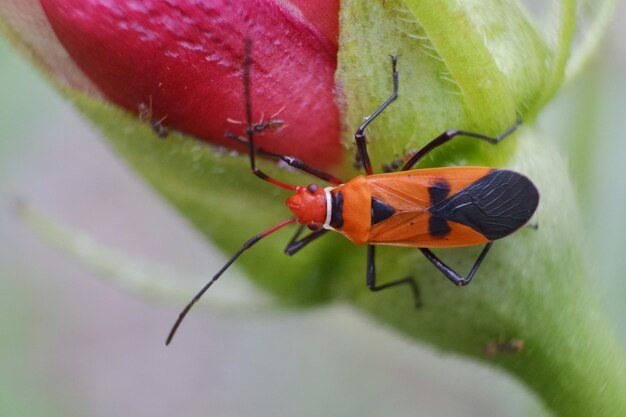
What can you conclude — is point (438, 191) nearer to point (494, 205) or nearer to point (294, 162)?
point (494, 205)

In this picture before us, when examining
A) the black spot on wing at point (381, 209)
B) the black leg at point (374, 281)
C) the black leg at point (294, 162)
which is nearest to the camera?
the black leg at point (294, 162)

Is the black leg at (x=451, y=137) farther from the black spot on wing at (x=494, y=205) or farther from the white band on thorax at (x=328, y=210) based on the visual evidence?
the white band on thorax at (x=328, y=210)

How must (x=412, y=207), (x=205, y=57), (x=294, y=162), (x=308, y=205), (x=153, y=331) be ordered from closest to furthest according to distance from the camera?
(x=205, y=57)
(x=294, y=162)
(x=308, y=205)
(x=412, y=207)
(x=153, y=331)

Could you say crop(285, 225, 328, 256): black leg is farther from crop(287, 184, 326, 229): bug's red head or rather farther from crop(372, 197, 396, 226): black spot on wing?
crop(372, 197, 396, 226): black spot on wing

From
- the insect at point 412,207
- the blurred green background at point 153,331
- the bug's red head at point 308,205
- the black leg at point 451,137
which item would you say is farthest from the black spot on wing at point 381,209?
the blurred green background at point 153,331

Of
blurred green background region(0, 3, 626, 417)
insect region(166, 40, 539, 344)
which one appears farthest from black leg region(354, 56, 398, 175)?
blurred green background region(0, 3, 626, 417)

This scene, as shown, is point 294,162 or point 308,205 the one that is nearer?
point 294,162

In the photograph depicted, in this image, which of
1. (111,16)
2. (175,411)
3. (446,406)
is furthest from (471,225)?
(175,411)

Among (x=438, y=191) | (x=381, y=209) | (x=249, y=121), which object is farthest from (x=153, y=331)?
(x=249, y=121)
